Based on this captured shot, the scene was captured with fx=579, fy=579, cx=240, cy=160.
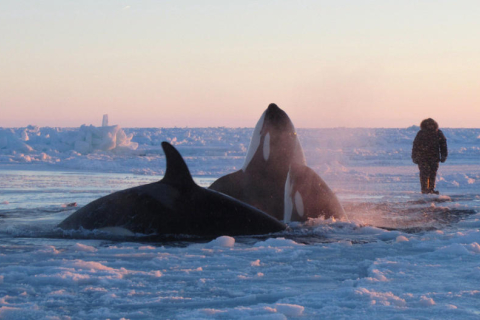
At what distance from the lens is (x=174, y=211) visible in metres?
6.50

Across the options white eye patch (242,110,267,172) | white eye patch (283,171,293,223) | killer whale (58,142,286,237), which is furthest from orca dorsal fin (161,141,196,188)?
white eye patch (242,110,267,172)

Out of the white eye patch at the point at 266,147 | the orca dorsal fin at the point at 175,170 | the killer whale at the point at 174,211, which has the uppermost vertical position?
the white eye patch at the point at 266,147

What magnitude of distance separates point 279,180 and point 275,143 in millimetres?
538

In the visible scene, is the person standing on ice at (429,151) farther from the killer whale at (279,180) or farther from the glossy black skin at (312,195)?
the glossy black skin at (312,195)

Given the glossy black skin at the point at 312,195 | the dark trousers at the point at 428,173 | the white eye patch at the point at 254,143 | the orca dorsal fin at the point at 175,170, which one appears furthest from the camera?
the dark trousers at the point at 428,173

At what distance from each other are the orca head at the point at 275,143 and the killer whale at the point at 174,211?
163 centimetres

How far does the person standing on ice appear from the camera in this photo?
1250cm

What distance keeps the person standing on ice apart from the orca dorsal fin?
749cm

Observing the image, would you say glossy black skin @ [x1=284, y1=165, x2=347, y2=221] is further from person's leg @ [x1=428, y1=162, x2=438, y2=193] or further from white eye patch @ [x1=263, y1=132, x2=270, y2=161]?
person's leg @ [x1=428, y1=162, x2=438, y2=193]

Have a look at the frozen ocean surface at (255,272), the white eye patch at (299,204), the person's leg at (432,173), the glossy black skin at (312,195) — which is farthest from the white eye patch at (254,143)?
the person's leg at (432,173)

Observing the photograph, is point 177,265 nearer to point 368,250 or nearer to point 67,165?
point 368,250

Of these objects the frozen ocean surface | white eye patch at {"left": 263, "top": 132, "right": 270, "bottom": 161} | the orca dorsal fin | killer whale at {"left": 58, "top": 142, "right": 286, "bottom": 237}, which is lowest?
the frozen ocean surface

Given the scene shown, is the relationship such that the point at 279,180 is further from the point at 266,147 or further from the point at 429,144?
the point at 429,144

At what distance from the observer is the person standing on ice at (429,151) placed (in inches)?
492
